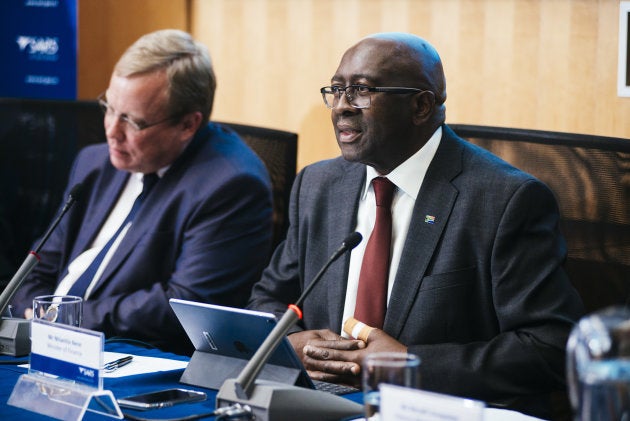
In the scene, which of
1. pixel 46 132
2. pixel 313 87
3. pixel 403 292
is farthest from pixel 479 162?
pixel 46 132

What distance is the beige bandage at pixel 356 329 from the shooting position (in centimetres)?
232

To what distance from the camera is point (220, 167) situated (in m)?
3.17

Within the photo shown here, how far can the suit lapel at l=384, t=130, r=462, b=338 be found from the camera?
2.39 meters

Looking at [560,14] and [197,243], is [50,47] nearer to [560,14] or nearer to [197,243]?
[197,243]

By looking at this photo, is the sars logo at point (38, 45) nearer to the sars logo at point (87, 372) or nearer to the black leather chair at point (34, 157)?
the black leather chair at point (34, 157)

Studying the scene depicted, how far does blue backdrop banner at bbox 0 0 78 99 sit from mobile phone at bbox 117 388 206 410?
2791mm

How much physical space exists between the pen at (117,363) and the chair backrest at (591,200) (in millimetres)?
1199

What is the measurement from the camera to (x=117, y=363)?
222 centimetres

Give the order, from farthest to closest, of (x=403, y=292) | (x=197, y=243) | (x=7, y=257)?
1. (x=7, y=257)
2. (x=197, y=243)
3. (x=403, y=292)

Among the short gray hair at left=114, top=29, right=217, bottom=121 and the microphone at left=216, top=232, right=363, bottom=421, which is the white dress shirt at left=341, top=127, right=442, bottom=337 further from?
the short gray hair at left=114, top=29, right=217, bottom=121

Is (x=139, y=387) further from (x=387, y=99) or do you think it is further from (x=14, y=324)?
(x=387, y=99)

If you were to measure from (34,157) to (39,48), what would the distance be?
69cm

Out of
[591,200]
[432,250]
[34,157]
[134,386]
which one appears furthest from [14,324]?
[34,157]

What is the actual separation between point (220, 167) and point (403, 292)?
101 centimetres
